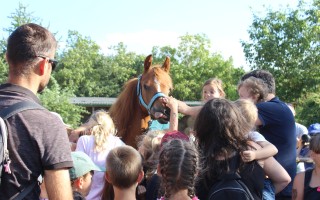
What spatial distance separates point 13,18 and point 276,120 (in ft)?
85.7

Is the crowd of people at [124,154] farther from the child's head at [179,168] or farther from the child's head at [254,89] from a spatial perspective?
the child's head at [254,89]

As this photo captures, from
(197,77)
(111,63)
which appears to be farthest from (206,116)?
(111,63)

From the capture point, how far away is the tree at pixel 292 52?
24297mm

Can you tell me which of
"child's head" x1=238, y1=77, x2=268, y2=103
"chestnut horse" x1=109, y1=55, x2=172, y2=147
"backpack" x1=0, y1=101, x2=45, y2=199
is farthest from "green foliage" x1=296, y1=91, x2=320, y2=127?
"backpack" x1=0, y1=101, x2=45, y2=199

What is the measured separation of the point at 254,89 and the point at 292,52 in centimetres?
2164

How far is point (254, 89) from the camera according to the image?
4359mm

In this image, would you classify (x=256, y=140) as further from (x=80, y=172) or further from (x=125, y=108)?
(x=125, y=108)

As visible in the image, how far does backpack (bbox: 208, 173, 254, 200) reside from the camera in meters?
2.45

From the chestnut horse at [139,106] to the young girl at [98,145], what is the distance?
746 millimetres

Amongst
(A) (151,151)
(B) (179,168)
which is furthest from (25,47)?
(A) (151,151)

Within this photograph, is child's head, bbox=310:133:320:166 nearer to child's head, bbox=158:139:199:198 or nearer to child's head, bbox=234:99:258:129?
child's head, bbox=234:99:258:129

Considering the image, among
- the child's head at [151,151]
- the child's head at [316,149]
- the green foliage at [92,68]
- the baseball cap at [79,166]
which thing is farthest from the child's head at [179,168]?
the green foliage at [92,68]

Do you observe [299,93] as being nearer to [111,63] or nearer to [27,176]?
[27,176]

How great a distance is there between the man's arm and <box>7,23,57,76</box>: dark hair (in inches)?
22.0
